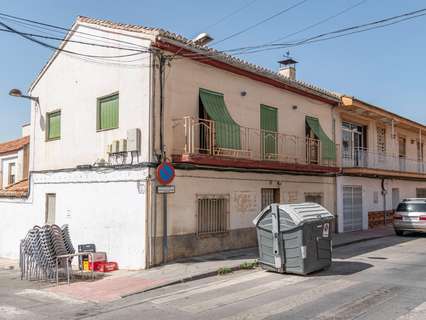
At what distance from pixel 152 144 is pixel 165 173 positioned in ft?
2.94

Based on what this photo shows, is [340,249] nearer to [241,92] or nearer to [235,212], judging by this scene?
[235,212]

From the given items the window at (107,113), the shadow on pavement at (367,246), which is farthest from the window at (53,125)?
the shadow on pavement at (367,246)

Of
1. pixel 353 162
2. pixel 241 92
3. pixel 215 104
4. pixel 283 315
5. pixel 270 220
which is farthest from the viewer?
pixel 353 162

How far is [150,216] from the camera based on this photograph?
36.7 feet

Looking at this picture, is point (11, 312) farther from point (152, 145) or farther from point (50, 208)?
point (50, 208)

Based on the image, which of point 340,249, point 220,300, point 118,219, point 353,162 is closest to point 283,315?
point 220,300

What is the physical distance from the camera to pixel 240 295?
816 cm

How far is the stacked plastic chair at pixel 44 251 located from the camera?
34.1 feet

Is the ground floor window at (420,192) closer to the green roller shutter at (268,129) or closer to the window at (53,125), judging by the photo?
the green roller shutter at (268,129)

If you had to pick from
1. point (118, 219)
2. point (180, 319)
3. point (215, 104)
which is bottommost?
point (180, 319)

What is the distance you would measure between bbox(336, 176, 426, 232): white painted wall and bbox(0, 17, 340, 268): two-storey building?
348 centimetres

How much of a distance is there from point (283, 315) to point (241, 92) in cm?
898

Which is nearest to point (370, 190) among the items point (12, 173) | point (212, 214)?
point (212, 214)

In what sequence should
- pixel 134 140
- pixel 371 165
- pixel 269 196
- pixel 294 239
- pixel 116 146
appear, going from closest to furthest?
1. pixel 294 239
2. pixel 134 140
3. pixel 116 146
4. pixel 269 196
5. pixel 371 165
